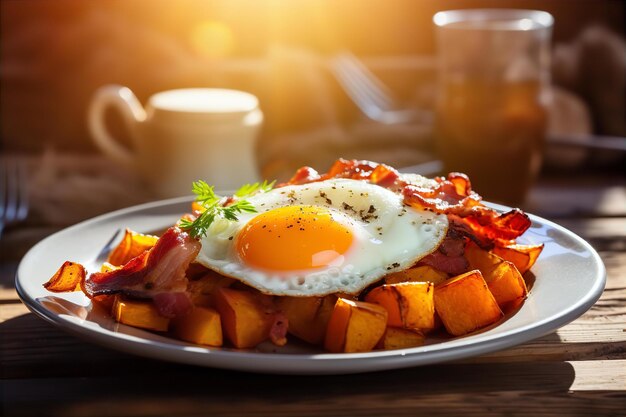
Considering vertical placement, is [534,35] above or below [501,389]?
above

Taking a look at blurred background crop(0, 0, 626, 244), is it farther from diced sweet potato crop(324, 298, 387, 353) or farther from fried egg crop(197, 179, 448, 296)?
diced sweet potato crop(324, 298, 387, 353)

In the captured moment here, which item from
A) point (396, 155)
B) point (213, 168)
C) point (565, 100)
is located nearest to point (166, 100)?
point (213, 168)

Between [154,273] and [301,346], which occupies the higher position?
[154,273]

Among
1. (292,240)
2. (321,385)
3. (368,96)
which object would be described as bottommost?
(368,96)

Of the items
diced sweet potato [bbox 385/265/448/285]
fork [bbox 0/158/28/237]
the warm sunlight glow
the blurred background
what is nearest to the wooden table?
diced sweet potato [bbox 385/265/448/285]

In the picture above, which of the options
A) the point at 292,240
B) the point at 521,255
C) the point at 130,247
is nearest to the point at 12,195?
the point at 130,247

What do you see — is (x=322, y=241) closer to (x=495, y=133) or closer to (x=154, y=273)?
(x=154, y=273)

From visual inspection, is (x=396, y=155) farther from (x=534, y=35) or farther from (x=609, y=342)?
(x=609, y=342)
